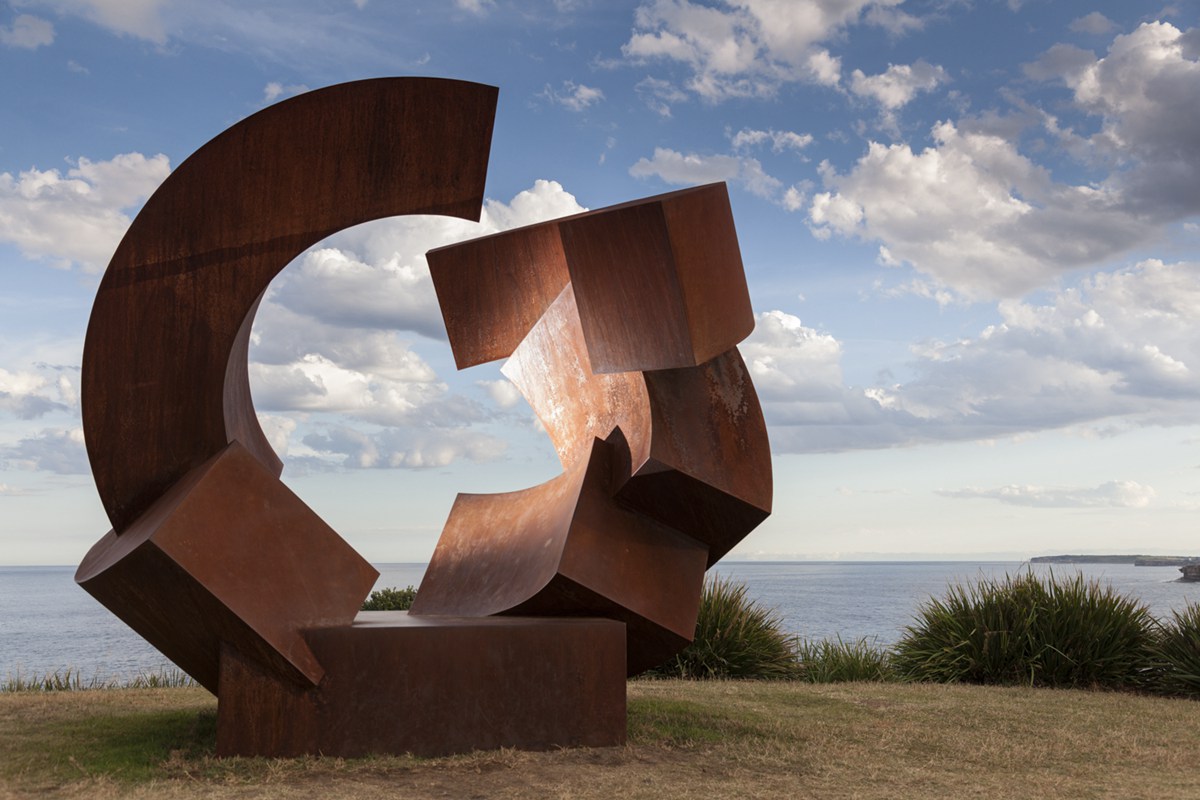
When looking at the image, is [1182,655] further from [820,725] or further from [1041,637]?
[820,725]

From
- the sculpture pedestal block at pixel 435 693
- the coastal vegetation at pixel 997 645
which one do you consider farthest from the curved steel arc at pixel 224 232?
the coastal vegetation at pixel 997 645

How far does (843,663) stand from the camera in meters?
13.2

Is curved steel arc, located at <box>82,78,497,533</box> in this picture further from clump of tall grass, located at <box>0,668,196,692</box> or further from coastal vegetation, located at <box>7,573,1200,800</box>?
clump of tall grass, located at <box>0,668,196,692</box>

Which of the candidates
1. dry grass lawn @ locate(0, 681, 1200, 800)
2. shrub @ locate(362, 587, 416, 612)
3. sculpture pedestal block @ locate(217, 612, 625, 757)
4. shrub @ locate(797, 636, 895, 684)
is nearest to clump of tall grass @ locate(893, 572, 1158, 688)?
shrub @ locate(797, 636, 895, 684)

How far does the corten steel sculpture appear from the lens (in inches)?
252

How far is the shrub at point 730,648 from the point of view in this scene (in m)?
12.7

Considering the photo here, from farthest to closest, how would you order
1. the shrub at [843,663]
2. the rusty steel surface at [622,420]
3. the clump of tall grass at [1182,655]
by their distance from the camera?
the shrub at [843,663] < the clump of tall grass at [1182,655] < the rusty steel surface at [622,420]

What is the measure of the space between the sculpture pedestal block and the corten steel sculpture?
1cm

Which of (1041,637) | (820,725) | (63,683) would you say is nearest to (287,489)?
(820,725)

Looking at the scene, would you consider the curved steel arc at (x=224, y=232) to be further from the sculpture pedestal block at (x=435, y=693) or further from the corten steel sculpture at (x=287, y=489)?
the sculpture pedestal block at (x=435, y=693)

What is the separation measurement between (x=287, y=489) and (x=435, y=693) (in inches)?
60.9

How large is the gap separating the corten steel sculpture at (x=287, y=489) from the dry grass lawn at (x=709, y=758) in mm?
383

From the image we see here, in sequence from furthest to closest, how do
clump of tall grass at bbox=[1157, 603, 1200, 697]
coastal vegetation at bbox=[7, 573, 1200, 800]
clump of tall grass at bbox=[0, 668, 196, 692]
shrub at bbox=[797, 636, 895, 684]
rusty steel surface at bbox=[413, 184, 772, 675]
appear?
shrub at bbox=[797, 636, 895, 684] < clump of tall grass at bbox=[0, 668, 196, 692] < clump of tall grass at bbox=[1157, 603, 1200, 697] < rusty steel surface at bbox=[413, 184, 772, 675] < coastal vegetation at bbox=[7, 573, 1200, 800]

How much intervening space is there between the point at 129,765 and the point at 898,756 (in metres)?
4.76
